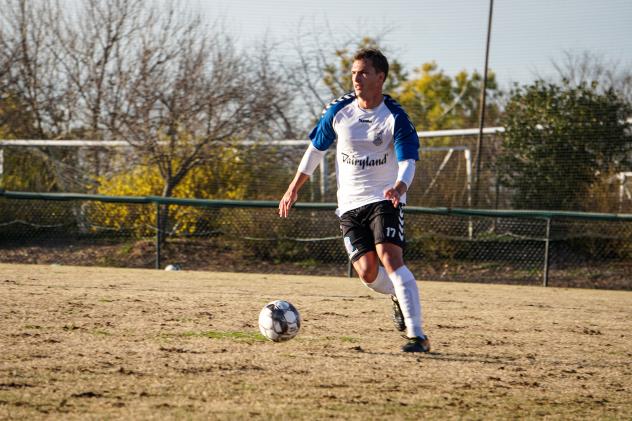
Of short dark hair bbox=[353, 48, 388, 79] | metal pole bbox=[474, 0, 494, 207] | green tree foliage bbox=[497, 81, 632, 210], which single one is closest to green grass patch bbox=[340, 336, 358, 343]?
short dark hair bbox=[353, 48, 388, 79]

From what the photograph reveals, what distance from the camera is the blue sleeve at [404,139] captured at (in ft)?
18.6

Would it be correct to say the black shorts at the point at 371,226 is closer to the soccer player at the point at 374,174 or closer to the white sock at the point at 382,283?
the soccer player at the point at 374,174

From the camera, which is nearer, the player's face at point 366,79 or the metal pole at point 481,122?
the player's face at point 366,79

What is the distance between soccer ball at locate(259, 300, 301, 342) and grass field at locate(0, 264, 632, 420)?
2.8 inches

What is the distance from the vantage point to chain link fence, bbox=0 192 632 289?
14.6 meters

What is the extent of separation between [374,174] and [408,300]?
1003 mm

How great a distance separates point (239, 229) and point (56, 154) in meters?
6.47

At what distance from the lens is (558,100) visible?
18109mm

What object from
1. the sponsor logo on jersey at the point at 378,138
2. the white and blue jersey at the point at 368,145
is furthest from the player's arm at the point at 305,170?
the sponsor logo on jersey at the point at 378,138

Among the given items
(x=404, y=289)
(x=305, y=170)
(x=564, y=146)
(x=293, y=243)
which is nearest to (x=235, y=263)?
(x=293, y=243)

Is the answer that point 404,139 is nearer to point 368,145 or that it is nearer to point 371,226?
point 368,145

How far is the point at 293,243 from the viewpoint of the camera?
592 inches

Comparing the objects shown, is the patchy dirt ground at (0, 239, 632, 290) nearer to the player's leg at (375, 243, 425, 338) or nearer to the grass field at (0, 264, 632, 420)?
the grass field at (0, 264, 632, 420)

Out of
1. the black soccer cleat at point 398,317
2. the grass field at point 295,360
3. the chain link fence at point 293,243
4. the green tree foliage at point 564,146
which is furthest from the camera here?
the green tree foliage at point 564,146
